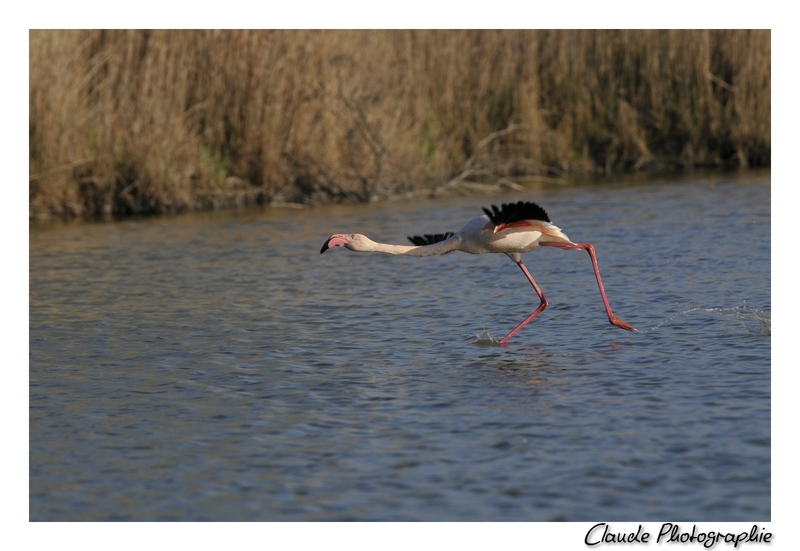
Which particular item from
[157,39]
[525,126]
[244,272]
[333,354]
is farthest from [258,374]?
[525,126]

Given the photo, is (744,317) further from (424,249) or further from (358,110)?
(358,110)

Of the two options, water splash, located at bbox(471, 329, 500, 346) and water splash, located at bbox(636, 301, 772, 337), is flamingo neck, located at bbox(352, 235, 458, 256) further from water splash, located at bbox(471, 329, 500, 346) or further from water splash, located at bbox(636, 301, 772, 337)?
water splash, located at bbox(636, 301, 772, 337)

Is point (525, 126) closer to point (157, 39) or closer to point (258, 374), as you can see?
point (157, 39)

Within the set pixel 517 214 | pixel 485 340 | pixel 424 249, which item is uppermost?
pixel 517 214

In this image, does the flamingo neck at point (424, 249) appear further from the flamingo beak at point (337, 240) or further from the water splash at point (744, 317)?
Answer: the water splash at point (744, 317)

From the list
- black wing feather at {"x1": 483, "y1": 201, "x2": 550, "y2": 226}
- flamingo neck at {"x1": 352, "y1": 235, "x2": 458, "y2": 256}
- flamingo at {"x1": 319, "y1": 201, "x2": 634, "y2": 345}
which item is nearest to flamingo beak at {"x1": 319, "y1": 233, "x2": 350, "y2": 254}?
flamingo at {"x1": 319, "y1": 201, "x2": 634, "y2": 345}

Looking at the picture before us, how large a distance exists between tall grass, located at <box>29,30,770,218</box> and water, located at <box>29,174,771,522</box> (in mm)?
2786

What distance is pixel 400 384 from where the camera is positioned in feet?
23.3

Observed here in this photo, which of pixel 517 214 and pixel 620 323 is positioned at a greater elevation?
pixel 517 214

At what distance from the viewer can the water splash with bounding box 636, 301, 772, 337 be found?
26.3 feet

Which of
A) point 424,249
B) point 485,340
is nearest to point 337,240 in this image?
point 424,249

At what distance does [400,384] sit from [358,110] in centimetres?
949

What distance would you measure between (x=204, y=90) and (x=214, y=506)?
1170 centimetres

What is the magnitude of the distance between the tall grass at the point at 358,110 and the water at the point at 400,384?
279 cm
